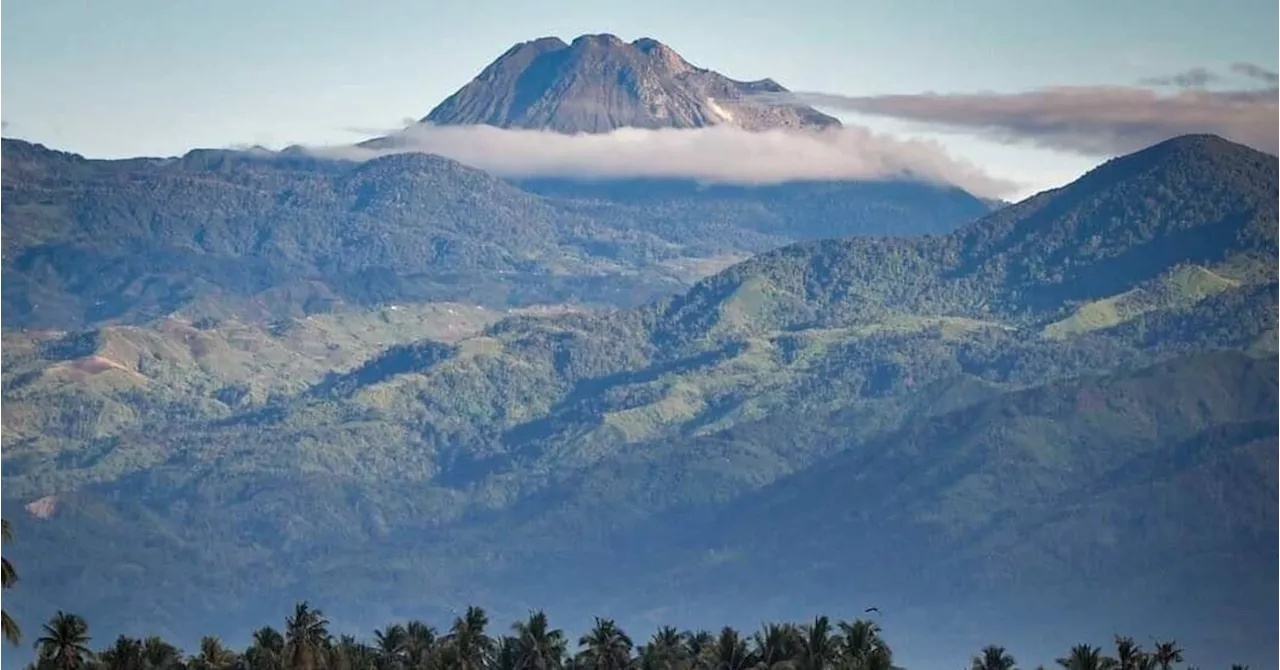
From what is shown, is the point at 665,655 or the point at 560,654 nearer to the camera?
the point at 665,655

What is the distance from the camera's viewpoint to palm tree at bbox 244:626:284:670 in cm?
17750

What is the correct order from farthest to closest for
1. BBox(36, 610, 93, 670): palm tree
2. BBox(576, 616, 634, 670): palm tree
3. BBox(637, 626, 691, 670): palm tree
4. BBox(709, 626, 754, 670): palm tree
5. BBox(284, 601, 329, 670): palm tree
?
BBox(576, 616, 634, 670): palm tree
BBox(637, 626, 691, 670): palm tree
BBox(284, 601, 329, 670): palm tree
BBox(709, 626, 754, 670): palm tree
BBox(36, 610, 93, 670): palm tree

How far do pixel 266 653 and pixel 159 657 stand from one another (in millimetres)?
6018

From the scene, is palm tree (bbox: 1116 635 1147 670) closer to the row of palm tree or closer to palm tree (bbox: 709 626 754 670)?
the row of palm tree

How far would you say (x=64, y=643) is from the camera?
14250cm

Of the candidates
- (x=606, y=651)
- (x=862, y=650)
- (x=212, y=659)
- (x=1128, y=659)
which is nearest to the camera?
(x=862, y=650)

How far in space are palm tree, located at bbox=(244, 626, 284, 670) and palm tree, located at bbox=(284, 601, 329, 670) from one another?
0.46 meters

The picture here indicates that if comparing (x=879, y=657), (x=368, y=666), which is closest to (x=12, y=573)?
(x=879, y=657)

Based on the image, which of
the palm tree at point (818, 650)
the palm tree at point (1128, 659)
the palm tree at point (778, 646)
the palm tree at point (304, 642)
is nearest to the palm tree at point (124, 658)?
the palm tree at point (304, 642)

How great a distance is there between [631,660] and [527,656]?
20.8ft

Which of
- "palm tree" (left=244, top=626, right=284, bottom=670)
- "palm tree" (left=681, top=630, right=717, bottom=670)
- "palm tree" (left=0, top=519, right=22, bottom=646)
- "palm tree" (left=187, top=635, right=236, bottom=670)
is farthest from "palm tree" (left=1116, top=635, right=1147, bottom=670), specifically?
"palm tree" (left=0, top=519, right=22, bottom=646)

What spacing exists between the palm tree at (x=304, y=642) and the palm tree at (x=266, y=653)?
457 millimetres

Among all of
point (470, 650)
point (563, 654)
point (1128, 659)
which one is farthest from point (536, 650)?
point (1128, 659)

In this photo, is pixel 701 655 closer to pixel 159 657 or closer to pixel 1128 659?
Answer: pixel 1128 659
